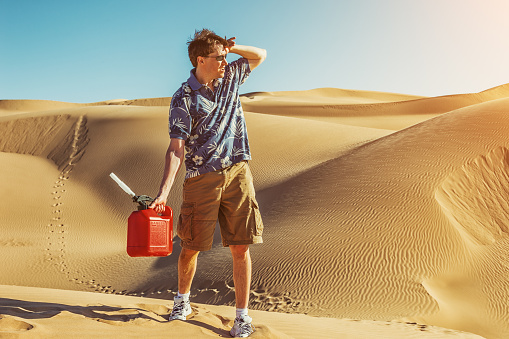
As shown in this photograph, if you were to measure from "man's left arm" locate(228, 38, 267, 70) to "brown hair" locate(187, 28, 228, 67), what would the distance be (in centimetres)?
12

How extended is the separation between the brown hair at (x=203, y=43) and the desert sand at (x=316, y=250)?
6.77 feet

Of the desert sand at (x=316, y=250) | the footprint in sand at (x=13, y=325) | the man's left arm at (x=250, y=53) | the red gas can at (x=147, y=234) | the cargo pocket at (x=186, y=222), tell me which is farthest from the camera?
the desert sand at (x=316, y=250)

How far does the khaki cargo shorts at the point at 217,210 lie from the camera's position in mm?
3875

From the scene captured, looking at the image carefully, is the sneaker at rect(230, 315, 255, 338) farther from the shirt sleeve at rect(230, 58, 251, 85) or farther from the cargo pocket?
the shirt sleeve at rect(230, 58, 251, 85)

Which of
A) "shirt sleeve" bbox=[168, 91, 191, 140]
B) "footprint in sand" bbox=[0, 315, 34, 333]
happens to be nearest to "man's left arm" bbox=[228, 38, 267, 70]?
"shirt sleeve" bbox=[168, 91, 191, 140]

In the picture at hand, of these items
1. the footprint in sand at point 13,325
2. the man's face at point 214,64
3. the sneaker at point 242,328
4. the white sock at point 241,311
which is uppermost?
the man's face at point 214,64

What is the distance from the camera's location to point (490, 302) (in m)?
8.26

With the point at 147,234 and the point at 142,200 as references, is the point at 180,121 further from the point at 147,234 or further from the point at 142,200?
the point at 147,234

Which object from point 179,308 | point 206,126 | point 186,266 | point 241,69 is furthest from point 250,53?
point 179,308

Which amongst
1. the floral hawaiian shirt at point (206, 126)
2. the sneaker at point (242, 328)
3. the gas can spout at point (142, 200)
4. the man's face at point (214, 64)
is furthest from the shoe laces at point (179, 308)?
the man's face at point (214, 64)

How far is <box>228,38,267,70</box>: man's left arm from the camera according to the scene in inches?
159

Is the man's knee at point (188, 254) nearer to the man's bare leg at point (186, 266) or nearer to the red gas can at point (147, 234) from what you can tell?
the man's bare leg at point (186, 266)

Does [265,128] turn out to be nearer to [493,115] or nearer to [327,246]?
[493,115]

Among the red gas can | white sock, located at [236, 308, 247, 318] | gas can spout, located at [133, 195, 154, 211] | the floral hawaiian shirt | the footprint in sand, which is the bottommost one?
the footprint in sand
